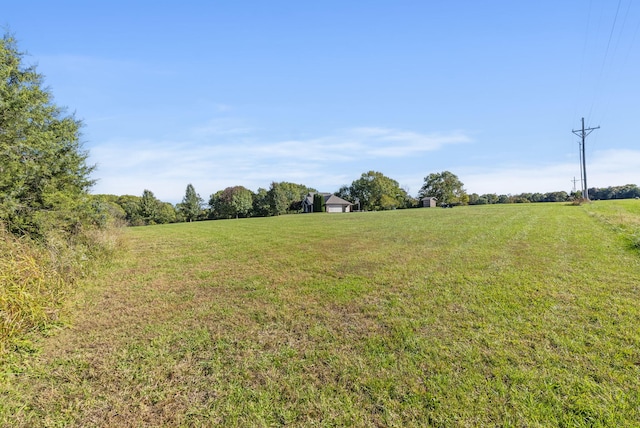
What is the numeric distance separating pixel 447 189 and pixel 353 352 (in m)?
86.2

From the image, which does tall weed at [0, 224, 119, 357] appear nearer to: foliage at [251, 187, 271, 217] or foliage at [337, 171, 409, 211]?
foliage at [251, 187, 271, 217]

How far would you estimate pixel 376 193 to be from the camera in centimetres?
7419

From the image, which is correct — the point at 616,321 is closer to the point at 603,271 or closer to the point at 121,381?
the point at 603,271

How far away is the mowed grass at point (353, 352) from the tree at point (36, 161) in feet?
10.1

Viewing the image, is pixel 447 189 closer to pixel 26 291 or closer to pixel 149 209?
pixel 149 209

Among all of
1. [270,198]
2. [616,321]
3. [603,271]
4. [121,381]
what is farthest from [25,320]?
[270,198]

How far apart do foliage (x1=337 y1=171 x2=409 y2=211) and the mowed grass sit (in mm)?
65833

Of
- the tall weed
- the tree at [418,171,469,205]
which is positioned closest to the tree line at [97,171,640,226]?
the tree at [418,171,469,205]

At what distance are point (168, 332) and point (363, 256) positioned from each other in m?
6.12

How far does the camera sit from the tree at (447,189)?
3162 inches

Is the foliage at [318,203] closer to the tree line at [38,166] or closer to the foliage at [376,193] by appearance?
the foliage at [376,193]

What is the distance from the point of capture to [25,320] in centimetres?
424

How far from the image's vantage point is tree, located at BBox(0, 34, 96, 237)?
6773mm

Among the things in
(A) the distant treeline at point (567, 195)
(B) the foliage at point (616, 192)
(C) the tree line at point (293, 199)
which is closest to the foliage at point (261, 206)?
(C) the tree line at point (293, 199)
